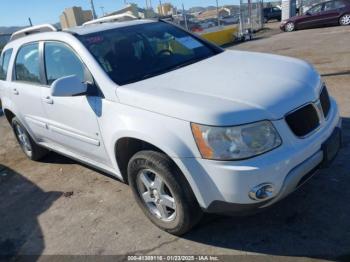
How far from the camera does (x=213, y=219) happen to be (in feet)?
11.6

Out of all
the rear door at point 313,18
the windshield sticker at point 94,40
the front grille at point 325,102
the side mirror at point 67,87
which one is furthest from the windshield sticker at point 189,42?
the rear door at point 313,18

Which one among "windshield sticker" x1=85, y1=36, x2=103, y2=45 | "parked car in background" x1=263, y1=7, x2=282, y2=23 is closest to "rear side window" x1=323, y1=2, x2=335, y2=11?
"parked car in background" x1=263, y1=7, x2=282, y2=23

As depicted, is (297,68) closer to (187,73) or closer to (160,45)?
(187,73)

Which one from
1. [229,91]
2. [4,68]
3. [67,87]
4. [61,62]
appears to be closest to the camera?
[229,91]

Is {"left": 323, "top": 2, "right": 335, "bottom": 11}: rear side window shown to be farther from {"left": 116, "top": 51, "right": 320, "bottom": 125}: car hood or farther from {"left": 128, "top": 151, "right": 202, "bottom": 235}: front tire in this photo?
{"left": 128, "top": 151, "right": 202, "bottom": 235}: front tire

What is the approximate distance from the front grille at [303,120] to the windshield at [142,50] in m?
1.39

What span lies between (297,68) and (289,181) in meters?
1.22

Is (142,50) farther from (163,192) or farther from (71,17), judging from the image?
(71,17)

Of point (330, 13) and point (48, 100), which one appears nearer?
point (48, 100)

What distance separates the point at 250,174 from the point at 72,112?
2.05 meters

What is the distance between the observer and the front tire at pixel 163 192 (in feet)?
9.74

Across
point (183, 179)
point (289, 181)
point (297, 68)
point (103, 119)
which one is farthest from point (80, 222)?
point (297, 68)

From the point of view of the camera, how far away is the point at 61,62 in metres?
4.11

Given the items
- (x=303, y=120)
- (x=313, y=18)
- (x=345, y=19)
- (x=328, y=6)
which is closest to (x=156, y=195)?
(x=303, y=120)
